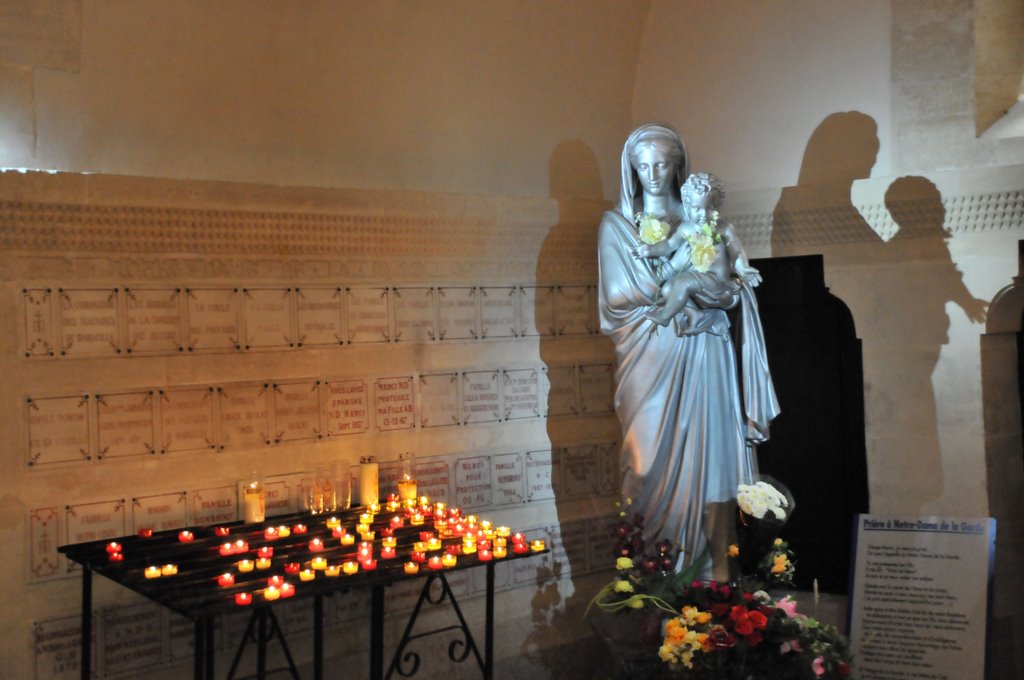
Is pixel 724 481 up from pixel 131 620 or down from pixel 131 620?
up

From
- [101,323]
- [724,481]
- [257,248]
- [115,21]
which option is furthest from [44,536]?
[724,481]

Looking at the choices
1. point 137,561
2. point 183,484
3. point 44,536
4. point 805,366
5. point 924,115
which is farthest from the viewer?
point 805,366

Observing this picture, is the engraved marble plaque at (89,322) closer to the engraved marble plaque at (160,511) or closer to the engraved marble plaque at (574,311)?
the engraved marble plaque at (160,511)

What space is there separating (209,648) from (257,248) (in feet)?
6.30

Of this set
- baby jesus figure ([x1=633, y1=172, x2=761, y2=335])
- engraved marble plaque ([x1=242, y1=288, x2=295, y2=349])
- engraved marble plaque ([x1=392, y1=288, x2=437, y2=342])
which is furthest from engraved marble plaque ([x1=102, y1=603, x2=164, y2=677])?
baby jesus figure ([x1=633, y1=172, x2=761, y2=335])

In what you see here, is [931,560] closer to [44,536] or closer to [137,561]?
[137,561]

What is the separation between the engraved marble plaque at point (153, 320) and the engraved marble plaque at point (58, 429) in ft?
1.08

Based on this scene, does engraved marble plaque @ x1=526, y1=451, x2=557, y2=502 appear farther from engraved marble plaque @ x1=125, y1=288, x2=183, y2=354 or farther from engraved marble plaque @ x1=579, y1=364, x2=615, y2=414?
engraved marble plaque @ x1=125, y1=288, x2=183, y2=354

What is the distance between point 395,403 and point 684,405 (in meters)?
1.49

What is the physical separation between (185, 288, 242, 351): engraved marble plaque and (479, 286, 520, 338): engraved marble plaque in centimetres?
143

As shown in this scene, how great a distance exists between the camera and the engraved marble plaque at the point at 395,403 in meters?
4.96

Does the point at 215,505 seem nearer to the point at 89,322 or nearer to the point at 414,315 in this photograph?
the point at 89,322

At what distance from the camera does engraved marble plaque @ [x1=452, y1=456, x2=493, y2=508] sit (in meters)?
5.26

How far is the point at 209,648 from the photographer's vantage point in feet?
11.1
